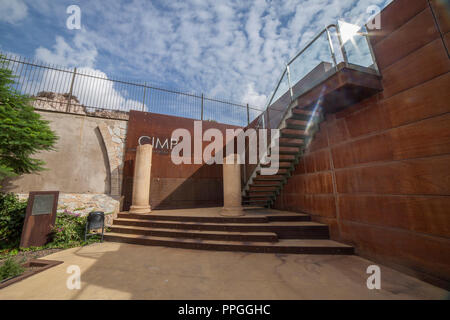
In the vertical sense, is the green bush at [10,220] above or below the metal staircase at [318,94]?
below

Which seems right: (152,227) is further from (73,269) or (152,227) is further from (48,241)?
(48,241)

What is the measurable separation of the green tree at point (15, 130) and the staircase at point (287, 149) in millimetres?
8192

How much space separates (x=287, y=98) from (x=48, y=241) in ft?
29.3

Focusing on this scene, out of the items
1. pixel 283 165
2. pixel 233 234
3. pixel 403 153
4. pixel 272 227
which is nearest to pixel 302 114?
pixel 283 165

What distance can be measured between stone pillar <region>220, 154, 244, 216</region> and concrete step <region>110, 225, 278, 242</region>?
3.44 ft

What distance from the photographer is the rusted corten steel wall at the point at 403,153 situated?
2.83 m

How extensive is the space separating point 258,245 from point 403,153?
3.67 metres

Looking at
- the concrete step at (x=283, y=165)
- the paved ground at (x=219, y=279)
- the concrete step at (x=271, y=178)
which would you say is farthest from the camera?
the concrete step at (x=271, y=178)

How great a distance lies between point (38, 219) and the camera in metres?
5.42

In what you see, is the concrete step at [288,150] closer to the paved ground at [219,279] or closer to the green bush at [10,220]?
the paved ground at [219,279]

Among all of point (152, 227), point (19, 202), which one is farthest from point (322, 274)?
point (19, 202)

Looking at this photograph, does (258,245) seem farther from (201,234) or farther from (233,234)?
(201,234)

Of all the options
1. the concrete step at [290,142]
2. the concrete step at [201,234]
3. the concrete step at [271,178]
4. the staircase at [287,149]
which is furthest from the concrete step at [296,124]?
the concrete step at [201,234]

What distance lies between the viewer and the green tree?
5.54m
